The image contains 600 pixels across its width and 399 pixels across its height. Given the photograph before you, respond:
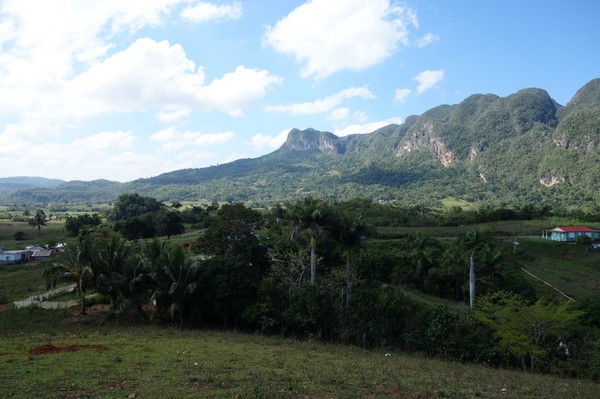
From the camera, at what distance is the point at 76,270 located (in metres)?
20.3

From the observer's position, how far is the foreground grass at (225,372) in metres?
8.95

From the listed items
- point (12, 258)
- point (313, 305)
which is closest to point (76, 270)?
point (313, 305)

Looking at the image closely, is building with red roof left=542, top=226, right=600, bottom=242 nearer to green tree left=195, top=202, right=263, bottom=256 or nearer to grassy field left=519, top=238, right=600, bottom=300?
grassy field left=519, top=238, right=600, bottom=300

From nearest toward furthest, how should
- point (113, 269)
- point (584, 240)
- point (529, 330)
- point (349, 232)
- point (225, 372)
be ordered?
point (225, 372) < point (529, 330) < point (113, 269) < point (349, 232) < point (584, 240)

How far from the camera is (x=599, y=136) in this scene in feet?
454

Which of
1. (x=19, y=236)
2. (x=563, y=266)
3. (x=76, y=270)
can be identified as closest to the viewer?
(x=76, y=270)

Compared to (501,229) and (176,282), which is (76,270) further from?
(501,229)

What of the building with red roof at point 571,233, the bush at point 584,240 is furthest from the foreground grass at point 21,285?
the building with red roof at point 571,233

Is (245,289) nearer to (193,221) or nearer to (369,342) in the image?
(369,342)

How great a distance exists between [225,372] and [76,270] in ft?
42.8

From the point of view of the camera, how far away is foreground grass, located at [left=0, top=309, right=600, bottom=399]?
895cm

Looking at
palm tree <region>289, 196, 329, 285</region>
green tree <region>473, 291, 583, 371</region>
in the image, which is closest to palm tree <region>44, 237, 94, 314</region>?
palm tree <region>289, 196, 329, 285</region>

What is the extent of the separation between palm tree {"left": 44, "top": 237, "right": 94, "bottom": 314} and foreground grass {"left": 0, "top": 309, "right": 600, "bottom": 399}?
3395 mm

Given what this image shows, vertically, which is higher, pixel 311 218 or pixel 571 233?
pixel 311 218
